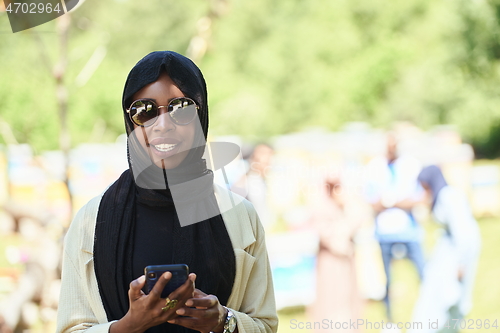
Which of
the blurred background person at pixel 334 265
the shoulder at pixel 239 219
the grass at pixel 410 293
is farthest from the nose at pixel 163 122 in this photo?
the grass at pixel 410 293

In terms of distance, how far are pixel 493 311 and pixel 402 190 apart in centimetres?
175

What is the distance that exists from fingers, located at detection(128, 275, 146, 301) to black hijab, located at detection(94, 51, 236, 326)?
15 centimetres

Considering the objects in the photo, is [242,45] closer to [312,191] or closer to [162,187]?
[312,191]

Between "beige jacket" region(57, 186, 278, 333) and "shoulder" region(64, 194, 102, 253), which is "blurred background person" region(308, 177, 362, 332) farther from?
"shoulder" region(64, 194, 102, 253)

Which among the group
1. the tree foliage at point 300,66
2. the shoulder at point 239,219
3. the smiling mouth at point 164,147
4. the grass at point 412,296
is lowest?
the grass at point 412,296

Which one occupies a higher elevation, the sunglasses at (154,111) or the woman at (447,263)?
the sunglasses at (154,111)

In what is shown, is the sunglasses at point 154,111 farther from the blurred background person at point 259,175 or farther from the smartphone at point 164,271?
the blurred background person at point 259,175

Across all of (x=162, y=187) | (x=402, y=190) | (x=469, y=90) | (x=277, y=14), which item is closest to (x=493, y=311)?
(x=402, y=190)

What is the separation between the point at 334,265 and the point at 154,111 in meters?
3.33

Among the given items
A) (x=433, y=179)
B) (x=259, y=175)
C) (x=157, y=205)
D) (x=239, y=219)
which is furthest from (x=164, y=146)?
(x=259, y=175)

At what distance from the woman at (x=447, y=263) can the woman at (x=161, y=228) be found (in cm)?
361

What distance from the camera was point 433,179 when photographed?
4527 millimetres

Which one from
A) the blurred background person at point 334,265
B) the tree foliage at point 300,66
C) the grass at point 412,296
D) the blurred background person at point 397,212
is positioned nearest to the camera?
the blurred background person at point 334,265

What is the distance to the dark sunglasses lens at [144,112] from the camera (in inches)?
44.4
